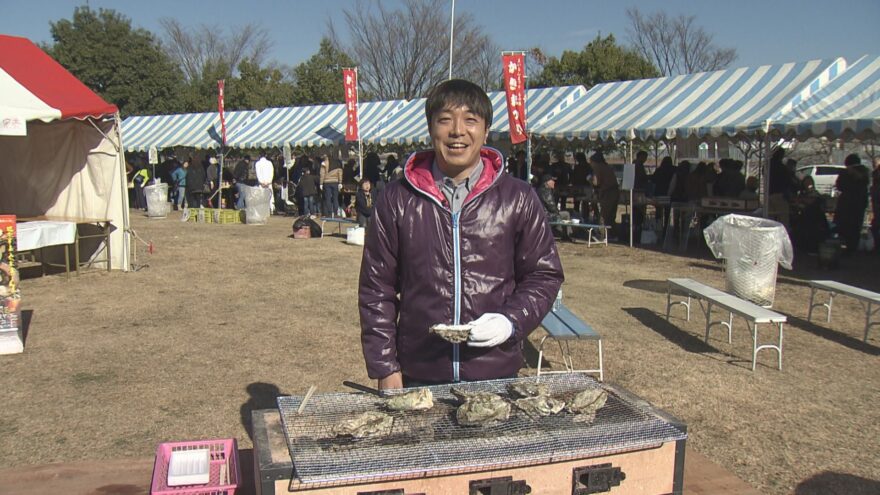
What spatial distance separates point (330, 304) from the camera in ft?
26.8

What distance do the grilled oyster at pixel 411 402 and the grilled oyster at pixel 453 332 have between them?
23 centimetres

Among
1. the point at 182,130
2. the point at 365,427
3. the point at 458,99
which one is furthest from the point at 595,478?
the point at 182,130

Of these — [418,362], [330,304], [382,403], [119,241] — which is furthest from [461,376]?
[119,241]

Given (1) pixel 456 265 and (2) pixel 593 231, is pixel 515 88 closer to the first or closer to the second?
(2) pixel 593 231

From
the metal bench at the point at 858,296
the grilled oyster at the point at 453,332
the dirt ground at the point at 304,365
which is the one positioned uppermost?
the grilled oyster at the point at 453,332

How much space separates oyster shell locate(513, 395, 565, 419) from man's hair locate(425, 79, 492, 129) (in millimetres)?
925

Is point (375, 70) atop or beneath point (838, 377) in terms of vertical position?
atop

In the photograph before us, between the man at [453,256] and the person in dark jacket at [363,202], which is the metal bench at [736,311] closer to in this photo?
the man at [453,256]

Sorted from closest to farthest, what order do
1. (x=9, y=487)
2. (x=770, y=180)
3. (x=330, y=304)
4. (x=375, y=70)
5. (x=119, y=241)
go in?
A: (x=9, y=487) → (x=330, y=304) → (x=119, y=241) → (x=770, y=180) → (x=375, y=70)

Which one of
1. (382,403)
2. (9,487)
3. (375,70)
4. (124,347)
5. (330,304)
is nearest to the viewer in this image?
(382,403)

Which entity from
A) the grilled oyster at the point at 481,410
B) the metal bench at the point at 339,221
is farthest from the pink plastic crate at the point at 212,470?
the metal bench at the point at 339,221

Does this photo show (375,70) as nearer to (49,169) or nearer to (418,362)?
(49,169)

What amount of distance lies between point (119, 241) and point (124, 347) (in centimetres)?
431

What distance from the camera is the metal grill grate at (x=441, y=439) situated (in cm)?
179
